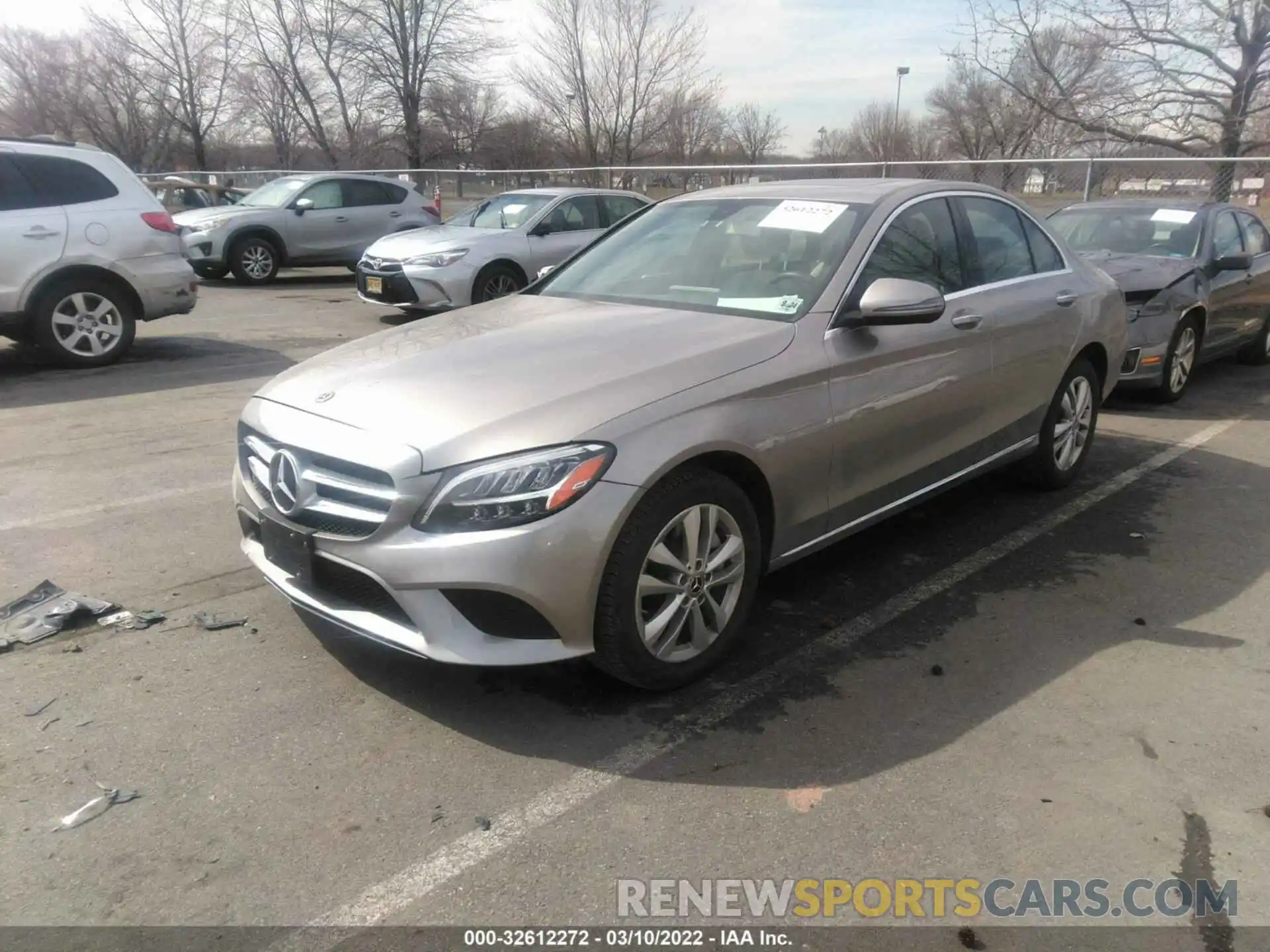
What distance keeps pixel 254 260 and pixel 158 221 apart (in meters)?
6.48

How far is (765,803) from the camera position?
2752mm

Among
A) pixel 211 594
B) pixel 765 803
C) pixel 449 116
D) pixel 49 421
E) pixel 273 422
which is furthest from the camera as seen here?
pixel 449 116

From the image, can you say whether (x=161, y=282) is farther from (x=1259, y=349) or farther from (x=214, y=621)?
(x=1259, y=349)

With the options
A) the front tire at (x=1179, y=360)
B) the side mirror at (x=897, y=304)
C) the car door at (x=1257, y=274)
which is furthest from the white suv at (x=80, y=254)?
the car door at (x=1257, y=274)

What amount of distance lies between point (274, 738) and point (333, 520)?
0.71 meters

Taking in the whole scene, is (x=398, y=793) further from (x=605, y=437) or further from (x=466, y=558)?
(x=605, y=437)

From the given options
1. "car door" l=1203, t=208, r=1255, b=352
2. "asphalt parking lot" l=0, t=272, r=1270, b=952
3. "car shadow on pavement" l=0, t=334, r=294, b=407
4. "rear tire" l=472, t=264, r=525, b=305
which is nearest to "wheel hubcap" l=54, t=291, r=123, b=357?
"car shadow on pavement" l=0, t=334, r=294, b=407

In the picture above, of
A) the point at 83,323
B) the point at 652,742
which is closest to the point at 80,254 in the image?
the point at 83,323

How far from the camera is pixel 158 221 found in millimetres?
8562

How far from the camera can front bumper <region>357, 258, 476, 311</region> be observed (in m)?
10.6

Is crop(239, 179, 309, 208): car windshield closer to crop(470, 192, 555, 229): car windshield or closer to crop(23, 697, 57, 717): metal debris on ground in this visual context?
crop(470, 192, 555, 229): car windshield

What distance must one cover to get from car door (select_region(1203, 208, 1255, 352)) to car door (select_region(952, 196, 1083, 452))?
11.9 ft

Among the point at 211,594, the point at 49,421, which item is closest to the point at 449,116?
the point at 49,421

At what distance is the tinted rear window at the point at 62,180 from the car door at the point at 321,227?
21.7ft
